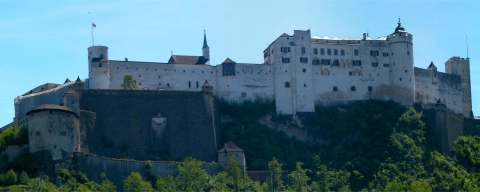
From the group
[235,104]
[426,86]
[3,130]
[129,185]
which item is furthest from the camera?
[426,86]

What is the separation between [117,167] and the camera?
70.6m

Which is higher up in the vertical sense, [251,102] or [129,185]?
[251,102]

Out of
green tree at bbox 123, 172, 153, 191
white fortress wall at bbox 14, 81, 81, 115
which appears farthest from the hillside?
white fortress wall at bbox 14, 81, 81, 115

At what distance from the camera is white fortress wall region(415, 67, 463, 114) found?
291 ft

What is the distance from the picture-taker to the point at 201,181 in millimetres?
69875

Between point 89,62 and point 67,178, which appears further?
point 89,62

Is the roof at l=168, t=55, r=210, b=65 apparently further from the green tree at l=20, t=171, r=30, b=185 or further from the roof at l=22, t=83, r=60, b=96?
the green tree at l=20, t=171, r=30, b=185

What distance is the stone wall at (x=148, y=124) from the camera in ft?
243

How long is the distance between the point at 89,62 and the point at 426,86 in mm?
29140

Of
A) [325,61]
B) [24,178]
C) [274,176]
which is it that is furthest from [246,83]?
[24,178]

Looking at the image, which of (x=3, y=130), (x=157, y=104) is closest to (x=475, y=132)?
(x=157, y=104)

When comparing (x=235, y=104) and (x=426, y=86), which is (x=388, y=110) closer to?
(x=426, y=86)

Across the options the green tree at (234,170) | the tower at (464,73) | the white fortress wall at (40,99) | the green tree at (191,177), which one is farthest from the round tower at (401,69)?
the white fortress wall at (40,99)

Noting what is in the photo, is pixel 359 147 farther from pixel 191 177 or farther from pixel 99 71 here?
pixel 99 71
